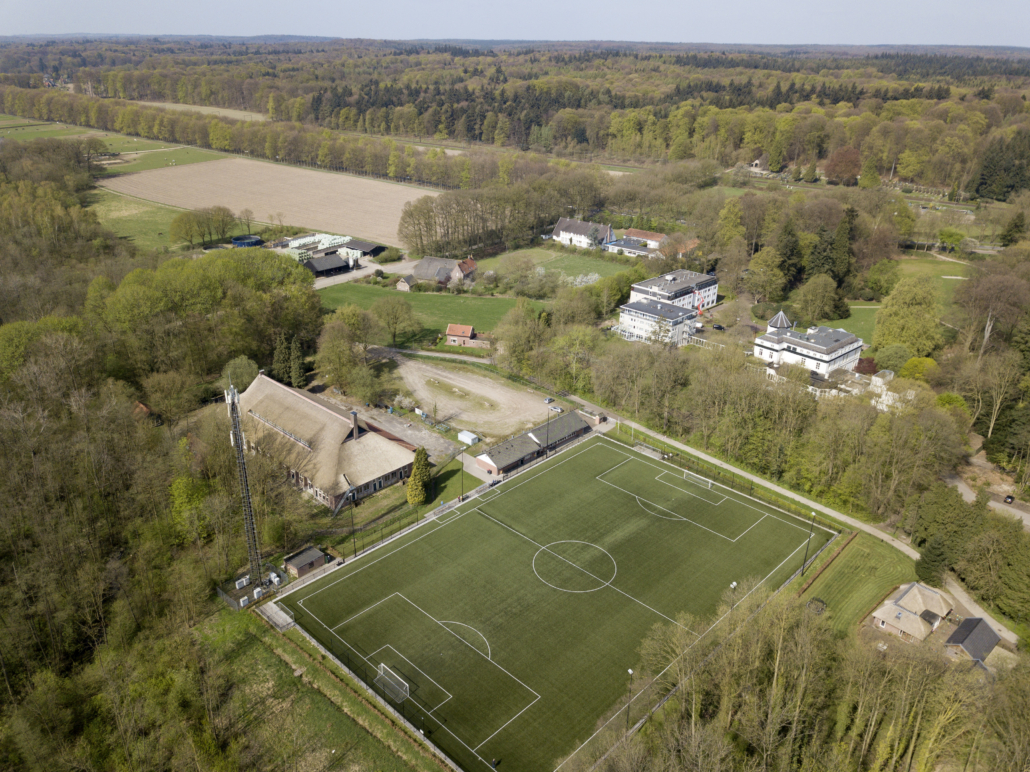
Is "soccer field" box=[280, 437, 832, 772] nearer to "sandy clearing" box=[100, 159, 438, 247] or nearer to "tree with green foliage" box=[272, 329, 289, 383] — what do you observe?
"tree with green foliage" box=[272, 329, 289, 383]

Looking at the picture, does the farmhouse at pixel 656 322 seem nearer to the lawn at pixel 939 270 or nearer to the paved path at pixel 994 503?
the paved path at pixel 994 503

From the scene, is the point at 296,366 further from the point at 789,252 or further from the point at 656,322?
the point at 789,252

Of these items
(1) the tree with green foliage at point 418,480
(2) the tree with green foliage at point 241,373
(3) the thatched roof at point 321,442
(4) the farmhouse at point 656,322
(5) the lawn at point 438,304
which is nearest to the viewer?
(1) the tree with green foliage at point 418,480

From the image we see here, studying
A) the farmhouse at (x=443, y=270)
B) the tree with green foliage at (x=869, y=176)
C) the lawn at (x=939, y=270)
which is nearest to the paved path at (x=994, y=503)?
the lawn at (x=939, y=270)

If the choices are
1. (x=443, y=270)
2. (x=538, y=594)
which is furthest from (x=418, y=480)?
(x=443, y=270)

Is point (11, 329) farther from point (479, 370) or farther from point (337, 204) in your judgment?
point (337, 204)

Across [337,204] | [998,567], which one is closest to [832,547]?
[998,567]
